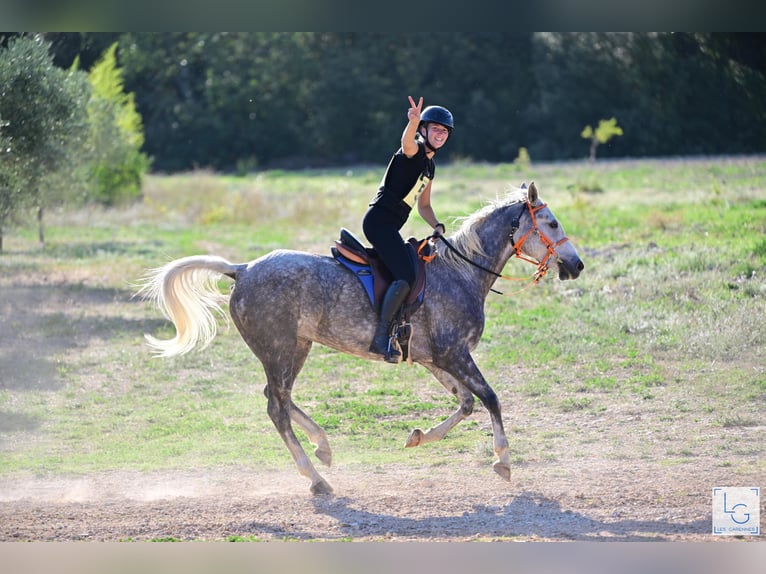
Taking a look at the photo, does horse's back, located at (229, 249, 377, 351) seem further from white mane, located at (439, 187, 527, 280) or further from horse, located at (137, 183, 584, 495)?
white mane, located at (439, 187, 527, 280)

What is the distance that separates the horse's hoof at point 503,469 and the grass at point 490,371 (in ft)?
3.55

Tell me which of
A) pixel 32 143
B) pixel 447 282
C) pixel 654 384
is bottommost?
pixel 654 384

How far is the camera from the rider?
7.48 metres

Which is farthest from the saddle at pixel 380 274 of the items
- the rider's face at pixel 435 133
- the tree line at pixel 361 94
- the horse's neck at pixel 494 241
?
the tree line at pixel 361 94

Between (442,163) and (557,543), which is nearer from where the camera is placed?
(557,543)

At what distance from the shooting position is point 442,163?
35.7 m

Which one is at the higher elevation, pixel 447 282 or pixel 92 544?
pixel 447 282

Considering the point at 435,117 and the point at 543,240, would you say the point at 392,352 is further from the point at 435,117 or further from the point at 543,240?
the point at 435,117

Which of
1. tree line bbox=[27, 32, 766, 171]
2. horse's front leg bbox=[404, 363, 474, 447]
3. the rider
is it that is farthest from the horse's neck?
tree line bbox=[27, 32, 766, 171]

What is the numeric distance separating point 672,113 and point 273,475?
20890 millimetres

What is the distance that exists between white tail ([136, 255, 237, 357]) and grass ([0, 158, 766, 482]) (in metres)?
1.43

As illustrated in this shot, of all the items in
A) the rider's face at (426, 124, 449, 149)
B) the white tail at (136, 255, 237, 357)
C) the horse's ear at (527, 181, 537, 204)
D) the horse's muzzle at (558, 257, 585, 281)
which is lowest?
the white tail at (136, 255, 237, 357)

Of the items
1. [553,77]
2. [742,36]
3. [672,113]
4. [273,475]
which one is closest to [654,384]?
[273,475]
